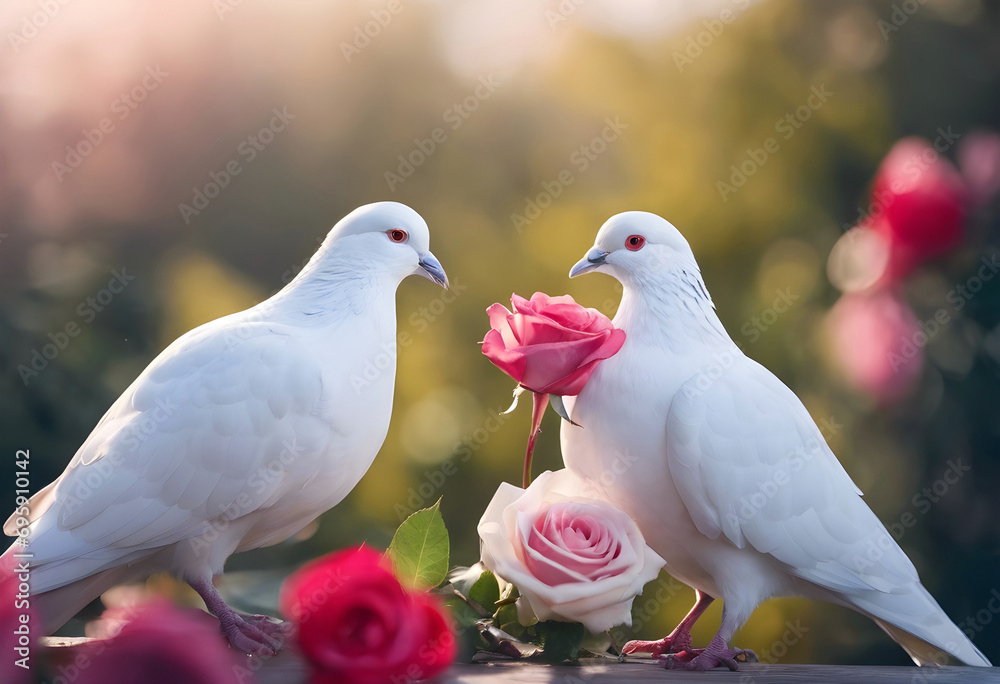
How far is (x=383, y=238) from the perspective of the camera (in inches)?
27.9

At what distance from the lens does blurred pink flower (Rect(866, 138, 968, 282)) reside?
969 mm

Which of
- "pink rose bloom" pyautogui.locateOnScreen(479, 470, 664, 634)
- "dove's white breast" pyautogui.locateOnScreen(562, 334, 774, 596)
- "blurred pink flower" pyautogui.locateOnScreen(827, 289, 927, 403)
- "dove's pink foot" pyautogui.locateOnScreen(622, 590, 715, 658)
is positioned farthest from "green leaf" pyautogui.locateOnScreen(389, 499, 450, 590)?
"blurred pink flower" pyautogui.locateOnScreen(827, 289, 927, 403)

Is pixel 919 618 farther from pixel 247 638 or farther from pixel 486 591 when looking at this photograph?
pixel 247 638

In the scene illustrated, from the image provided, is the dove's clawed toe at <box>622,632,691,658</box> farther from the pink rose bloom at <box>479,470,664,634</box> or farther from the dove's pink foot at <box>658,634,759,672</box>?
the pink rose bloom at <box>479,470,664,634</box>

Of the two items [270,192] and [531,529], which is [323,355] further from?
[270,192]

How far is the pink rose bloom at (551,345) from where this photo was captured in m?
0.60

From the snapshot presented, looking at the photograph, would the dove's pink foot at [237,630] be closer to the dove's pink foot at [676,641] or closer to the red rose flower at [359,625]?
the red rose flower at [359,625]

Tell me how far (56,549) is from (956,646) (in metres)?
0.77

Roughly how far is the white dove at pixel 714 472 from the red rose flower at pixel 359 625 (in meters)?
Answer: 0.22

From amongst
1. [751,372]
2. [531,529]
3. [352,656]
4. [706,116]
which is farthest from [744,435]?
[706,116]

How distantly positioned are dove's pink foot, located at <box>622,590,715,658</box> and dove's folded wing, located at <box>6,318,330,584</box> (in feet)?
1.24

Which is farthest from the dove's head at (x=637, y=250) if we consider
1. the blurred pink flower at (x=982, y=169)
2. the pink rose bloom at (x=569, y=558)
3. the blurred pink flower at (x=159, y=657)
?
the blurred pink flower at (x=982, y=169)

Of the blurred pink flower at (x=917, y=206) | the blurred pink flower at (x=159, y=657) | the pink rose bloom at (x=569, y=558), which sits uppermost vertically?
the blurred pink flower at (x=917, y=206)

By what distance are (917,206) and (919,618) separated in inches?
21.8
